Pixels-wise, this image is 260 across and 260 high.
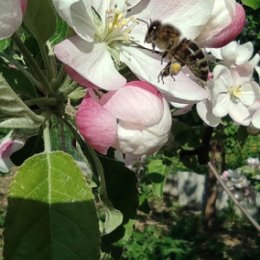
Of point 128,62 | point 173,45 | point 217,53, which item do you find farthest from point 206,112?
point 128,62

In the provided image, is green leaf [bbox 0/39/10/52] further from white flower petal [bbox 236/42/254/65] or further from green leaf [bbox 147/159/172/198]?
green leaf [bbox 147/159/172/198]

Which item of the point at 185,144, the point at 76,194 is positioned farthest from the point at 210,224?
the point at 76,194

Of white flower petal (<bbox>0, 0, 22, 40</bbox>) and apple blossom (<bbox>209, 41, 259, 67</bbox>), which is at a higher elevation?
white flower petal (<bbox>0, 0, 22, 40</bbox>)

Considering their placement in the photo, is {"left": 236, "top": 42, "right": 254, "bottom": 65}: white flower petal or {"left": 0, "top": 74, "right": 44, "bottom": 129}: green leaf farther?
{"left": 236, "top": 42, "right": 254, "bottom": 65}: white flower petal

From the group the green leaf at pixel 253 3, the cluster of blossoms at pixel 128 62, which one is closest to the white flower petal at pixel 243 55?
the green leaf at pixel 253 3

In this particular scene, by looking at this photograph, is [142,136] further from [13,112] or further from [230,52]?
[230,52]

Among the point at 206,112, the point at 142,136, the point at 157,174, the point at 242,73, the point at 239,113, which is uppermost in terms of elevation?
the point at 142,136

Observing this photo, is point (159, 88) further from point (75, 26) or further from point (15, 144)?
point (15, 144)

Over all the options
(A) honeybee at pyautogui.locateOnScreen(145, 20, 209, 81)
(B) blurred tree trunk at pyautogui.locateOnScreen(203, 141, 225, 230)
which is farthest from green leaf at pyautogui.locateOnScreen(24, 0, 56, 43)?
(B) blurred tree trunk at pyautogui.locateOnScreen(203, 141, 225, 230)
